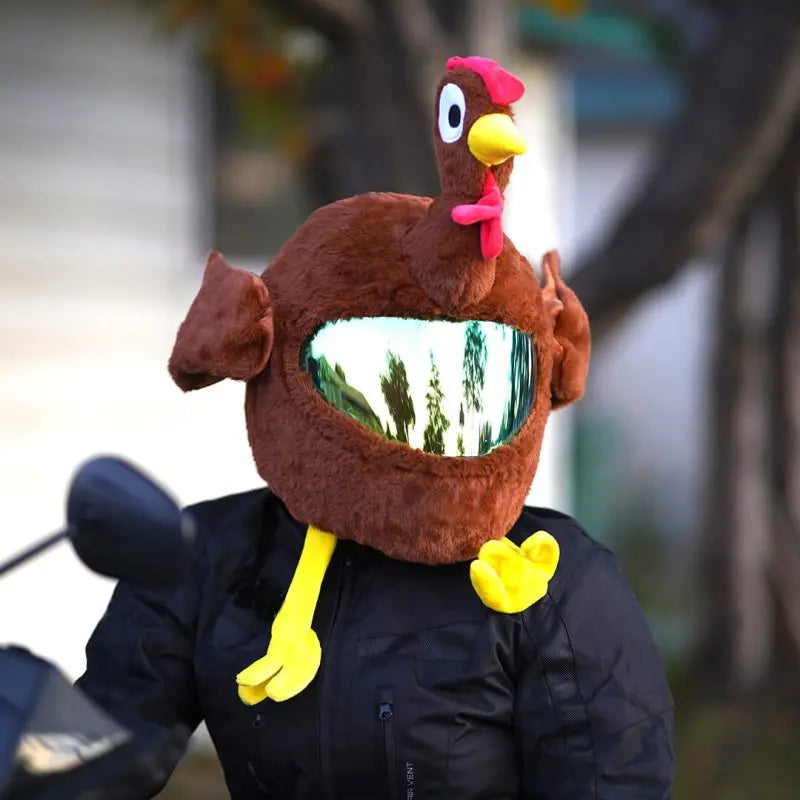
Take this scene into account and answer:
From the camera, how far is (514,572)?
1861 millimetres

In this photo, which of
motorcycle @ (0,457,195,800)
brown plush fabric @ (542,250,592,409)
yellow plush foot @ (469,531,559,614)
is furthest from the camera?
brown plush fabric @ (542,250,592,409)

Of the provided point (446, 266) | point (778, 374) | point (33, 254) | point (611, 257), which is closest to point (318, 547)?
point (446, 266)

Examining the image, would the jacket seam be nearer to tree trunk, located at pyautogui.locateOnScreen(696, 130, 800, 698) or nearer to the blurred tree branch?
the blurred tree branch

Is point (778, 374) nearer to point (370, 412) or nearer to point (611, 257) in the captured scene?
point (611, 257)

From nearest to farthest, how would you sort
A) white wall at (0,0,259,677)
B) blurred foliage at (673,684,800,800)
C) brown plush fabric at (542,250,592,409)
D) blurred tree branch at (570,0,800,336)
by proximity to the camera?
1. brown plush fabric at (542,250,592,409)
2. blurred tree branch at (570,0,800,336)
3. white wall at (0,0,259,677)
4. blurred foliage at (673,684,800,800)

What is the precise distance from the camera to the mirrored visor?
1.93 metres

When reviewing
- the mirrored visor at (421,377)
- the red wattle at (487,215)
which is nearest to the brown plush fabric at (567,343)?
the mirrored visor at (421,377)

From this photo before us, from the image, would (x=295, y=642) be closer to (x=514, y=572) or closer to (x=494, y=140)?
(x=514, y=572)

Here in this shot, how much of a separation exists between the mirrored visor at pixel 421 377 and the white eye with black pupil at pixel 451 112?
0.28 metres

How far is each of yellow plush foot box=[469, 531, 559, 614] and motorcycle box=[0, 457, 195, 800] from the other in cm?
42

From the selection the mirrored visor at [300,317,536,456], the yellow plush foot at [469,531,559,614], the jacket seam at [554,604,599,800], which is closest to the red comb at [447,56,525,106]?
the mirrored visor at [300,317,536,456]

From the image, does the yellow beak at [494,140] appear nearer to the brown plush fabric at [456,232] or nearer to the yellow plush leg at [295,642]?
the brown plush fabric at [456,232]

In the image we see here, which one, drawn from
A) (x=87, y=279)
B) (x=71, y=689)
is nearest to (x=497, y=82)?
(x=71, y=689)

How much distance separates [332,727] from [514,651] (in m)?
0.28
